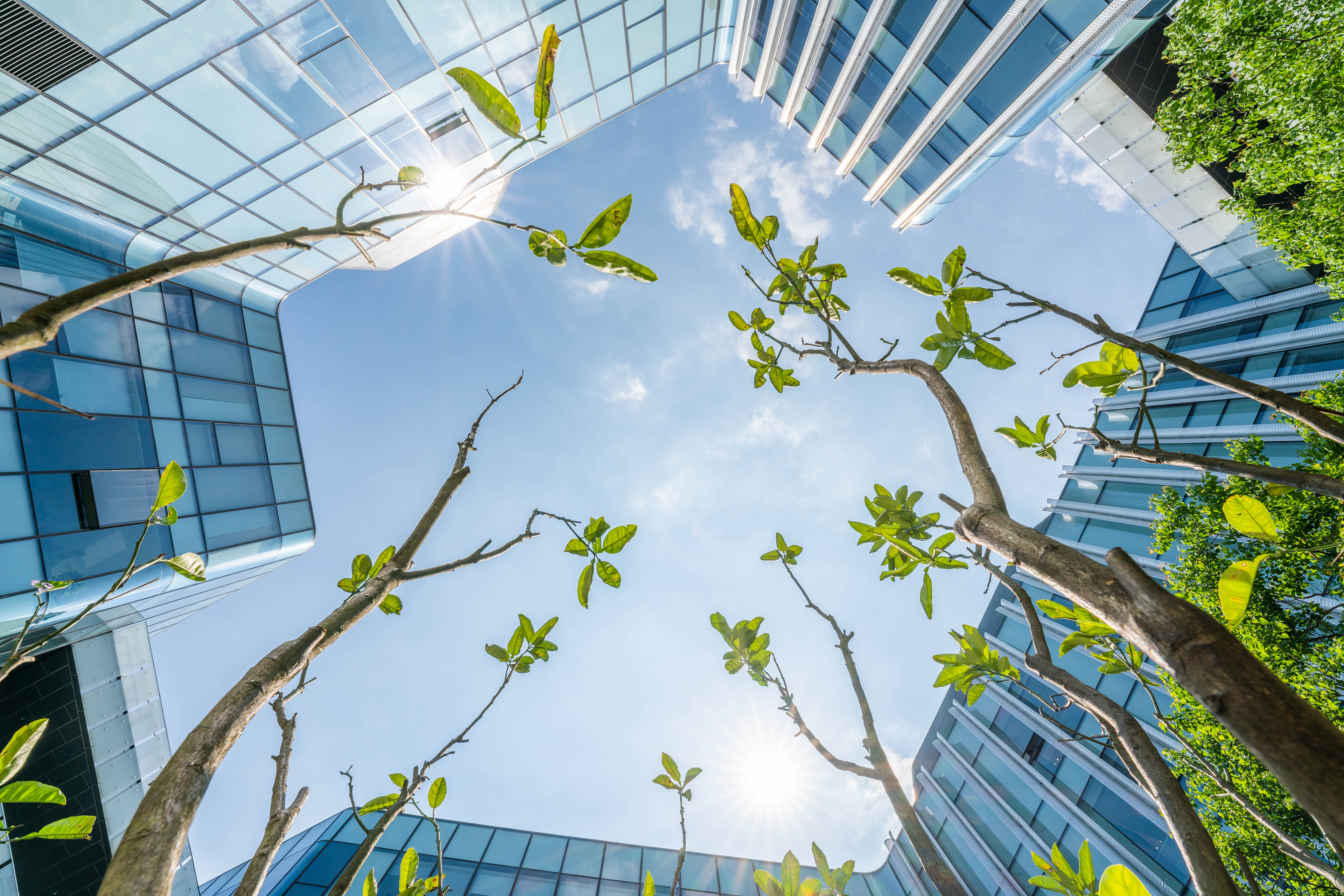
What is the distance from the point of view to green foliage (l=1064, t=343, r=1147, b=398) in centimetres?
201

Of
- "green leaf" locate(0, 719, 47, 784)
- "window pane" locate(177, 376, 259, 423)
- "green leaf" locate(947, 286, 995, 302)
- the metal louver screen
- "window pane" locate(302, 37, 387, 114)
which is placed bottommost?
"green leaf" locate(0, 719, 47, 784)

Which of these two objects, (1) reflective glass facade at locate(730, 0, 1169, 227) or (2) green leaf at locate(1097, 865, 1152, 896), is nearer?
(2) green leaf at locate(1097, 865, 1152, 896)

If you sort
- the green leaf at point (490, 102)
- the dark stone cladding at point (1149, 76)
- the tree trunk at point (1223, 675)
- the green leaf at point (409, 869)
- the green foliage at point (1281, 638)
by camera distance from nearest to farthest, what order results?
the tree trunk at point (1223, 675) < the green leaf at point (490, 102) < the green leaf at point (409, 869) < the green foliage at point (1281, 638) < the dark stone cladding at point (1149, 76)

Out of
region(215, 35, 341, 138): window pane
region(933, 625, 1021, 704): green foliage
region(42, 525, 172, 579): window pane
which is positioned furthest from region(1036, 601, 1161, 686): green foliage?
region(215, 35, 341, 138): window pane

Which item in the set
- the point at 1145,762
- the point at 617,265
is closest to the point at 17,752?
the point at 617,265

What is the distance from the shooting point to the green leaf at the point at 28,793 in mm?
1872

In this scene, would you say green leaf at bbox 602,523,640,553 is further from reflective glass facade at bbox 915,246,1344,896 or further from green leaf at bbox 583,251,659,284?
reflective glass facade at bbox 915,246,1344,896

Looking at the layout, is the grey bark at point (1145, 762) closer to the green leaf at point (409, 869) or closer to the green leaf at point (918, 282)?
the green leaf at point (918, 282)

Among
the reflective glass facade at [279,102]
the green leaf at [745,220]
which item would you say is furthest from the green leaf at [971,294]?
the reflective glass facade at [279,102]

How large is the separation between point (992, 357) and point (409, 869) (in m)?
4.35

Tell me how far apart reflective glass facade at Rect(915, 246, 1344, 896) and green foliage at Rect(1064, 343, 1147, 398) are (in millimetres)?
11861

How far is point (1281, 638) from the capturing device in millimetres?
7500

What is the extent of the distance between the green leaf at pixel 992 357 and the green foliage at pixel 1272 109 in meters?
10.4

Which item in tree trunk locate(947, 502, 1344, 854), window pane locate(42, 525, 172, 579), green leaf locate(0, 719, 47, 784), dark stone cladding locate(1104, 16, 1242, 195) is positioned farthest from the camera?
dark stone cladding locate(1104, 16, 1242, 195)
